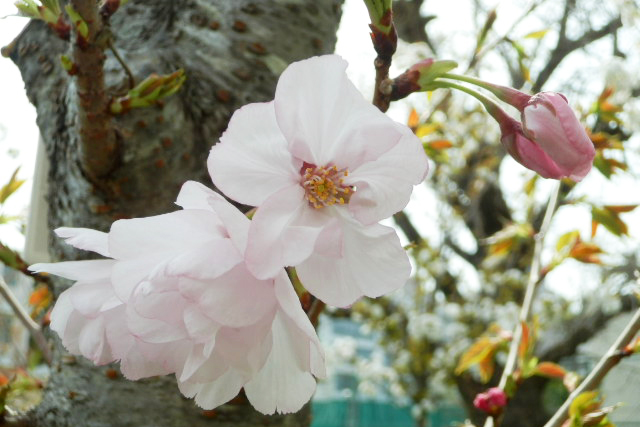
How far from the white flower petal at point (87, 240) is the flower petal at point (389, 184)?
0.50 feet

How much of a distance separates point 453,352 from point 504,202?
1.40 m

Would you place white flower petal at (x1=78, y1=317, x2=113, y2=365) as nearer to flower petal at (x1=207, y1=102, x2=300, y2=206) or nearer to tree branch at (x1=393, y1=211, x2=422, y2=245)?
flower petal at (x1=207, y1=102, x2=300, y2=206)

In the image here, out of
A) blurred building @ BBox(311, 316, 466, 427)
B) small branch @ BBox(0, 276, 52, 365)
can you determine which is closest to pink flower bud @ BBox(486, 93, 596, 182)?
small branch @ BBox(0, 276, 52, 365)

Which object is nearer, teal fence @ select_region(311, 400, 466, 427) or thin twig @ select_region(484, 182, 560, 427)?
thin twig @ select_region(484, 182, 560, 427)

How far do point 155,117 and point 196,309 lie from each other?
397 millimetres

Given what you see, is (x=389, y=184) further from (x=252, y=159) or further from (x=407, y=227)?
(x=407, y=227)

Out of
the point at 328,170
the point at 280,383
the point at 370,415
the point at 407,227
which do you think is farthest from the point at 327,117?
the point at 370,415

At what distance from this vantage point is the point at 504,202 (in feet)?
15.3

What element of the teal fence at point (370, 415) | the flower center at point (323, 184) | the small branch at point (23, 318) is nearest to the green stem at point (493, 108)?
the flower center at point (323, 184)

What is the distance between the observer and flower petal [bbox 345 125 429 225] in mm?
307

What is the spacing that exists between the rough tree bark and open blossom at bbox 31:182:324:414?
29cm

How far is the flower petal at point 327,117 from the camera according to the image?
0.30 meters

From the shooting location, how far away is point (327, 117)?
316 millimetres

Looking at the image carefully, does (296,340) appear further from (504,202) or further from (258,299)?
(504,202)
